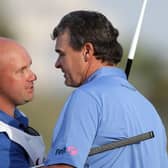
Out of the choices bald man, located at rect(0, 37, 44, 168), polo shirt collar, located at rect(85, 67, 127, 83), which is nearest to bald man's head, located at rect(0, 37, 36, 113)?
bald man, located at rect(0, 37, 44, 168)

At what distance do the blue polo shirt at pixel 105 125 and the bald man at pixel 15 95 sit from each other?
442mm

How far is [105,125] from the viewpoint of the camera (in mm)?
3158

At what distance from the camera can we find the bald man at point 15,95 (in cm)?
364

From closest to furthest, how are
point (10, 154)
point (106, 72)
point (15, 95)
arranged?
point (106, 72) → point (10, 154) → point (15, 95)

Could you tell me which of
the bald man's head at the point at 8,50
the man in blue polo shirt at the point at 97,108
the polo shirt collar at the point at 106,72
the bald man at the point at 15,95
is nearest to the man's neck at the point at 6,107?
the bald man at the point at 15,95

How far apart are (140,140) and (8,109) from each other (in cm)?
76

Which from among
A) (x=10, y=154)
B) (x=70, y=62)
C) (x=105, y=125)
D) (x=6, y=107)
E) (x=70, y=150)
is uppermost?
(x=70, y=62)

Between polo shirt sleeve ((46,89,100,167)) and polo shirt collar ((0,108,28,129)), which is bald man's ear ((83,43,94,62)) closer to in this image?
polo shirt sleeve ((46,89,100,167))

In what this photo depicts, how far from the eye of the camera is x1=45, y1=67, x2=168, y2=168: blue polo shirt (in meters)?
3.14

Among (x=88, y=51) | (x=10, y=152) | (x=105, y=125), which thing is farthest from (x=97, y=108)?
(x=10, y=152)

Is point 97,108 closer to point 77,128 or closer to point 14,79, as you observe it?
point 77,128

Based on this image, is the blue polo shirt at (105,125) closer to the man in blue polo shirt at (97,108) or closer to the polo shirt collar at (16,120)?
the man in blue polo shirt at (97,108)

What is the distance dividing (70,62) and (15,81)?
1.24ft

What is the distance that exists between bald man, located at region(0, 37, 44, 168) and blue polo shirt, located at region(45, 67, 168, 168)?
442mm
